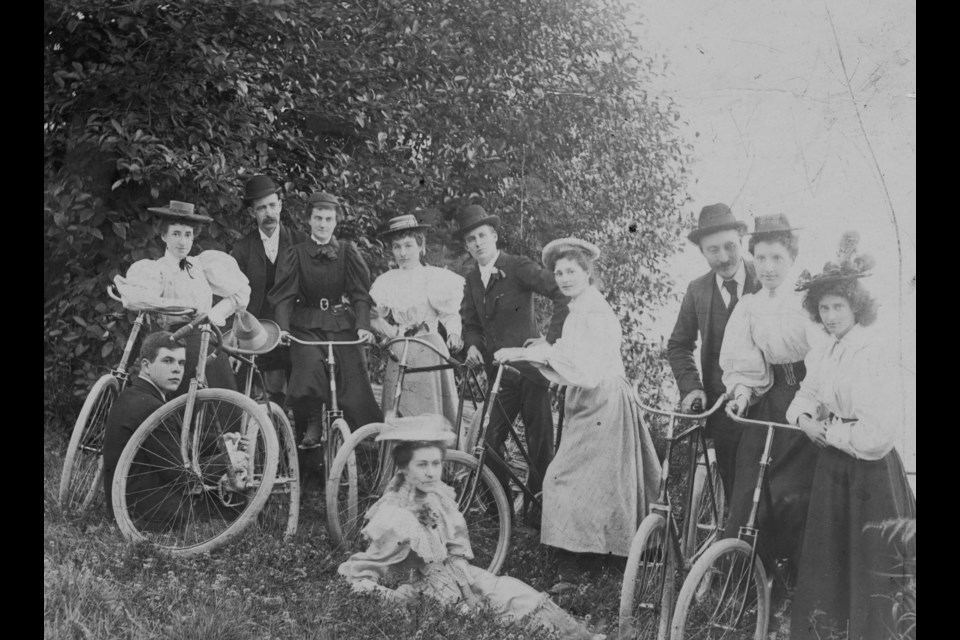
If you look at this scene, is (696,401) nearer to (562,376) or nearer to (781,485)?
(781,485)

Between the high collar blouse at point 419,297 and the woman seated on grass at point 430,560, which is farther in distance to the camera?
the high collar blouse at point 419,297

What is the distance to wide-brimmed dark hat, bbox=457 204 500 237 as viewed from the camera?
5945 millimetres

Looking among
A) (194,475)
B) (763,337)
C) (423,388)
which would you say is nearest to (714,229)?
(763,337)

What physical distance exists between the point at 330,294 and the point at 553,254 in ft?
4.36

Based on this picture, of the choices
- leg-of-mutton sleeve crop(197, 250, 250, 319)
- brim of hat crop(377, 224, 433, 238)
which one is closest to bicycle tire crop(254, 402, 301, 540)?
leg-of-mutton sleeve crop(197, 250, 250, 319)

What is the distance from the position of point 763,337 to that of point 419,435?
73.5 inches

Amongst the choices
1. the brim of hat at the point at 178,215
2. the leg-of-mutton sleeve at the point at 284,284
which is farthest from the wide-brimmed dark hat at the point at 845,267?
the brim of hat at the point at 178,215

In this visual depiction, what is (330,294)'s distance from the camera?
614 cm

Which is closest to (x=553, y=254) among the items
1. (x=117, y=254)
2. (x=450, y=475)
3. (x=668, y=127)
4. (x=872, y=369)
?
(x=668, y=127)

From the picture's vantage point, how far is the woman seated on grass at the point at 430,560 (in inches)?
210

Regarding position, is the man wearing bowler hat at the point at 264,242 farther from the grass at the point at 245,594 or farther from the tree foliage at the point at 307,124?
the grass at the point at 245,594

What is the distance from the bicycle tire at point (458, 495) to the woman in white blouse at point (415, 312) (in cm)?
38

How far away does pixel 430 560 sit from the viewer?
5.39 m

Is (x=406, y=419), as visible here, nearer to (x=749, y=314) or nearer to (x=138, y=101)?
(x=749, y=314)
